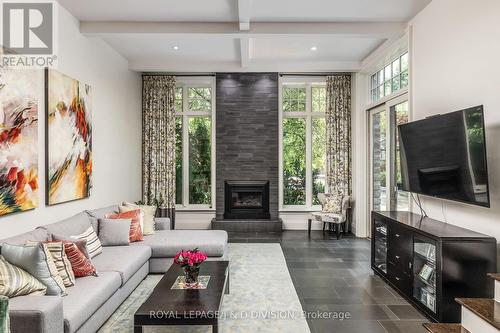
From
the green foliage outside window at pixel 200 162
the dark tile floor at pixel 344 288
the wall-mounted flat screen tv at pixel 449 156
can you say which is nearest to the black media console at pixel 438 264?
the dark tile floor at pixel 344 288

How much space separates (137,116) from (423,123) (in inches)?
210

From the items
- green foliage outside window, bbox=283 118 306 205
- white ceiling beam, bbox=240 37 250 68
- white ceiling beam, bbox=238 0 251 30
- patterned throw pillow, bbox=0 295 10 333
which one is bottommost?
patterned throw pillow, bbox=0 295 10 333

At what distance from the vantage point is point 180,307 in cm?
238

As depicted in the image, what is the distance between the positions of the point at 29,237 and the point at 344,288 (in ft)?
10.9

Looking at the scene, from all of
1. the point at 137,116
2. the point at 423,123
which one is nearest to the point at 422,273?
the point at 423,123

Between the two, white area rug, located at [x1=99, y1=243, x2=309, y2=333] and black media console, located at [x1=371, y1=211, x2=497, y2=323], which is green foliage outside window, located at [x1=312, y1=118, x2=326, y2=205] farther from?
black media console, located at [x1=371, y1=211, x2=497, y2=323]

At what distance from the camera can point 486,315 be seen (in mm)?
2260

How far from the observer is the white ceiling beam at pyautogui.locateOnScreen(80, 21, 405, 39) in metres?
4.53

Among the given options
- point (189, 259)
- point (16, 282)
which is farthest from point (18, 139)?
point (189, 259)

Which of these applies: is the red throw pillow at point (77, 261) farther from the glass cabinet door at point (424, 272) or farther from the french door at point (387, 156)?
the french door at point (387, 156)

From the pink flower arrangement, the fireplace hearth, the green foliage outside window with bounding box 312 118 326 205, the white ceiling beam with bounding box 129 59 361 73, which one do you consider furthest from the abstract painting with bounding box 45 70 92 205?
the green foliage outside window with bounding box 312 118 326 205

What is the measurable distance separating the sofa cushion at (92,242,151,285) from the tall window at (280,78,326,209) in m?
3.93

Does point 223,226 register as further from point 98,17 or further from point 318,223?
point 98,17

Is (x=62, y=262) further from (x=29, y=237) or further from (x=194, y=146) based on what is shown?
(x=194, y=146)
